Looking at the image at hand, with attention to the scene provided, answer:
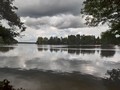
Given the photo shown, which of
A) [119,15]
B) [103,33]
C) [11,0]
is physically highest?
[11,0]

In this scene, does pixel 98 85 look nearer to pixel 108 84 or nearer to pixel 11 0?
pixel 108 84

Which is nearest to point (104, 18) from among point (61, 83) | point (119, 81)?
point (119, 81)

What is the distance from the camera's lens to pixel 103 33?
3119cm

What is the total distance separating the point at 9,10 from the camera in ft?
83.0

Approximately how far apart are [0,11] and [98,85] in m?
13.6

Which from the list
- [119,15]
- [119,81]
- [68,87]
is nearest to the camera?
[68,87]

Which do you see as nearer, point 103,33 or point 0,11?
point 0,11

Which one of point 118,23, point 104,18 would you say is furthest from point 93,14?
point 118,23

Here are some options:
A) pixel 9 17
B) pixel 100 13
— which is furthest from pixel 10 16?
pixel 100 13

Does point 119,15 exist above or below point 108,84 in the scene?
above

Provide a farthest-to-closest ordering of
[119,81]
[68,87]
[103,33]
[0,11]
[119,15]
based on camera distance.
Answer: [103,33]
[119,15]
[0,11]
[119,81]
[68,87]

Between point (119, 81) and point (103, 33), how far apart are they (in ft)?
43.4

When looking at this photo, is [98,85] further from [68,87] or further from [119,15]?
[119,15]

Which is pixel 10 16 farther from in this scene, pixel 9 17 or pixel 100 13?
pixel 100 13
